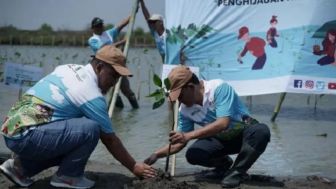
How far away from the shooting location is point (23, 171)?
4273mm

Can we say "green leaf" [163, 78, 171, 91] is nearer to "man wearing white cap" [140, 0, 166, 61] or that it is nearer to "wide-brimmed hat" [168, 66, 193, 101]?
"wide-brimmed hat" [168, 66, 193, 101]

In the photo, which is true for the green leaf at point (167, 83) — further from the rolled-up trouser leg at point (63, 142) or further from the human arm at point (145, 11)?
the human arm at point (145, 11)

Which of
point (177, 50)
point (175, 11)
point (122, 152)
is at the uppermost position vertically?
point (175, 11)

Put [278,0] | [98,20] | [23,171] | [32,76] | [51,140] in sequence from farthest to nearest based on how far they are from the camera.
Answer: [98,20], [278,0], [32,76], [23,171], [51,140]

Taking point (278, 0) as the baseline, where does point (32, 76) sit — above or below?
below

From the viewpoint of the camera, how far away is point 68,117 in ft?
13.3

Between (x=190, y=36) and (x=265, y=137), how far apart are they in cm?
365

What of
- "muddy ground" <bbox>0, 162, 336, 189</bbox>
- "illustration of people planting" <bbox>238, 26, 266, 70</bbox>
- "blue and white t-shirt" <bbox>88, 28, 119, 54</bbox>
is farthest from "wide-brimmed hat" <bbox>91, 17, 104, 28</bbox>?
"muddy ground" <bbox>0, 162, 336, 189</bbox>

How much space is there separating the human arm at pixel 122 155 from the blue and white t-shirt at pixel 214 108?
530 millimetres

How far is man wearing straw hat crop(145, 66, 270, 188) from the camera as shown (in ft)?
13.8

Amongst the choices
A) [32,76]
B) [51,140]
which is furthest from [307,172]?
[32,76]

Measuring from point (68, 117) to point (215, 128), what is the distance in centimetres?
107

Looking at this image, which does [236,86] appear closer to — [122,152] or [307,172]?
[307,172]

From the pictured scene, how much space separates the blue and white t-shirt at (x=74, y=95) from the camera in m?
3.92
